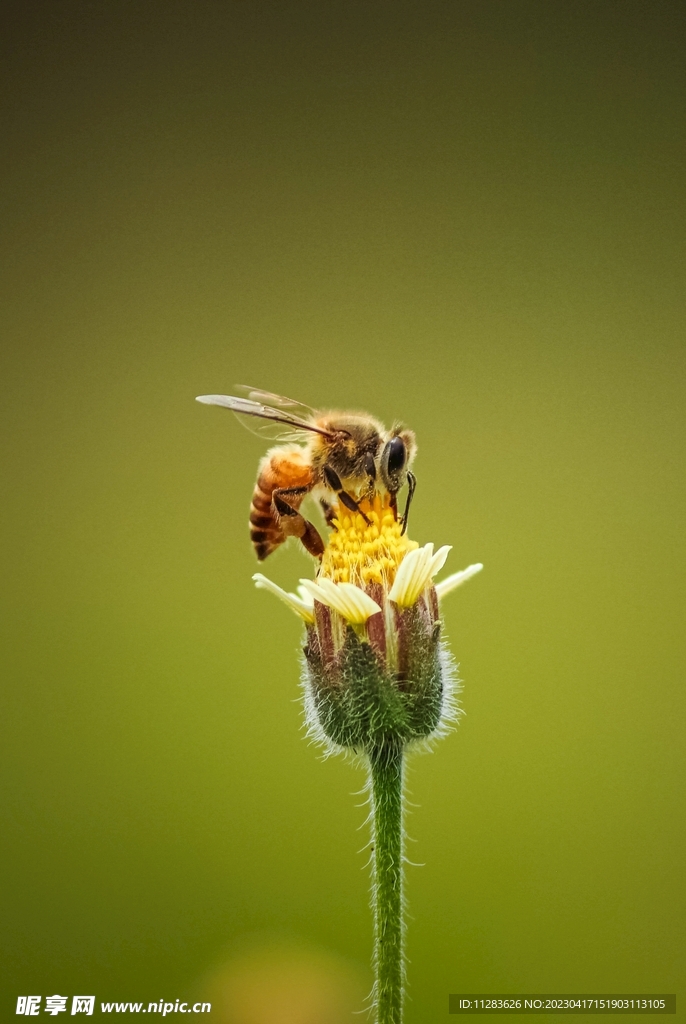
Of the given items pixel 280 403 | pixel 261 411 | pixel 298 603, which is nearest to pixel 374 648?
pixel 298 603

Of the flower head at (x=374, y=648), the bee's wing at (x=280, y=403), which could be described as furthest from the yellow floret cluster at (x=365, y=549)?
the bee's wing at (x=280, y=403)


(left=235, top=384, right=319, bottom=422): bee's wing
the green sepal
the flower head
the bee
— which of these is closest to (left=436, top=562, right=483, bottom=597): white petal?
the flower head

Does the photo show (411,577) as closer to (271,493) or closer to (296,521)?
(296,521)

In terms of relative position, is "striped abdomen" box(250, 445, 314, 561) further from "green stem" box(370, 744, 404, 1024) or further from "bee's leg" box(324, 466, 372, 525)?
"green stem" box(370, 744, 404, 1024)

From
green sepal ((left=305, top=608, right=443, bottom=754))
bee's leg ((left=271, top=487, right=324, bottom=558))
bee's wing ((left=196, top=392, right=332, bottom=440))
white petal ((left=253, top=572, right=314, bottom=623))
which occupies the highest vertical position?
bee's wing ((left=196, top=392, right=332, bottom=440))

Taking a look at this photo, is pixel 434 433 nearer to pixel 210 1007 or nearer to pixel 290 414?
pixel 290 414

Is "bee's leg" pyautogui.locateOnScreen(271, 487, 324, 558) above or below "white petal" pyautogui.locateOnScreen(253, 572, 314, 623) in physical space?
above
